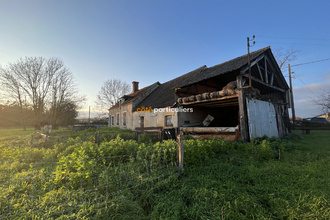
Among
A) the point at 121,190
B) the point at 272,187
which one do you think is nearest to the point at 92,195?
the point at 121,190

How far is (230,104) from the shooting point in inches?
468

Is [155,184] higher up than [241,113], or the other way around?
[241,113]

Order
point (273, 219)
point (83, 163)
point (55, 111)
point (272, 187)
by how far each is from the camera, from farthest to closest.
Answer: point (55, 111)
point (83, 163)
point (272, 187)
point (273, 219)

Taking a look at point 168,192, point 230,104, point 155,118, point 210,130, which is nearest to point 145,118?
point 155,118

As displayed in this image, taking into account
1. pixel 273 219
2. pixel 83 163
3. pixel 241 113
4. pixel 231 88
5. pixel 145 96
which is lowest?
pixel 273 219

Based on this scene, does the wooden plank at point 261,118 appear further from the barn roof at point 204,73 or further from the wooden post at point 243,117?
the barn roof at point 204,73

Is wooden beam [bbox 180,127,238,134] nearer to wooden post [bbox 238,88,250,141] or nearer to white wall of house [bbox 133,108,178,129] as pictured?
wooden post [bbox 238,88,250,141]

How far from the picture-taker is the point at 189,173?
3.99m

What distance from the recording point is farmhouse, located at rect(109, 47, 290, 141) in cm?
854

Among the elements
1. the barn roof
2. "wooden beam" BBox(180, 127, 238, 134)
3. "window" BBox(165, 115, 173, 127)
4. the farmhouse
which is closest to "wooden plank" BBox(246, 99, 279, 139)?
the farmhouse

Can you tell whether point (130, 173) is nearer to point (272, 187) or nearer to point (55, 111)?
point (272, 187)

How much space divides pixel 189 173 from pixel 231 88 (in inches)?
260

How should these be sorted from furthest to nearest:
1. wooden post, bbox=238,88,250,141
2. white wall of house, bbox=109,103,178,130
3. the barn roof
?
white wall of house, bbox=109,103,178,130 → the barn roof → wooden post, bbox=238,88,250,141

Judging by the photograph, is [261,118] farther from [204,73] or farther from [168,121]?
[168,121]
